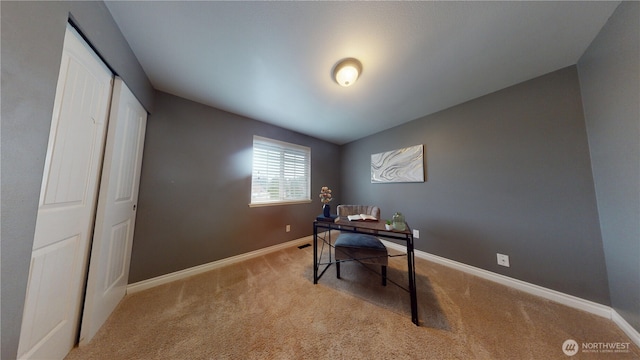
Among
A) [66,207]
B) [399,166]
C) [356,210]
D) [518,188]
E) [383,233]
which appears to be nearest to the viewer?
[66,207]

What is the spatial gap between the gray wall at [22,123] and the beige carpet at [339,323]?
2.62 ft

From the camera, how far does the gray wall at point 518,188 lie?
1.50 metres

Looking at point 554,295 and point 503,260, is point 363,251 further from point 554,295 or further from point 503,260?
point 554,295

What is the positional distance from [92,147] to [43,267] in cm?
75

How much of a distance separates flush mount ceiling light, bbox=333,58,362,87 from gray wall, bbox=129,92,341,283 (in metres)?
1.59

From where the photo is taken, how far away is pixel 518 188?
1784mm

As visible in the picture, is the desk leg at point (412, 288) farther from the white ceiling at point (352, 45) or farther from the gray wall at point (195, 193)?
the gray wall at point (195, 193)

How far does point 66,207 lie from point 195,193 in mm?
1108

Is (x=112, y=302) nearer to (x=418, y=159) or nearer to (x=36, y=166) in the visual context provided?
(x=36, y=166)

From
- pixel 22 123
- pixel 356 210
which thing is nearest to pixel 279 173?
pixel 356 210

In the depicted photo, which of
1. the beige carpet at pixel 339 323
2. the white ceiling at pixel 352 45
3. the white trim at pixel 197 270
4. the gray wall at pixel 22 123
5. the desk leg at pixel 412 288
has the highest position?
the white ceiling at pixel 352 45

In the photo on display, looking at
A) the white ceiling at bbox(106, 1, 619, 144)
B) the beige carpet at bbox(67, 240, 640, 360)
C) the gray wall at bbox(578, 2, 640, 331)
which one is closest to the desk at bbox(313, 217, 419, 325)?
the beige carpet at bbox(67, 240, 640, 360)

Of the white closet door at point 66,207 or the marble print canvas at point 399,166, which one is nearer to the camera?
the white closet door at point 66,207

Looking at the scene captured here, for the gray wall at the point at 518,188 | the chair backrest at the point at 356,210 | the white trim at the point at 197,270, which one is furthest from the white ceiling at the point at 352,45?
the white trim at the point at 197,270
